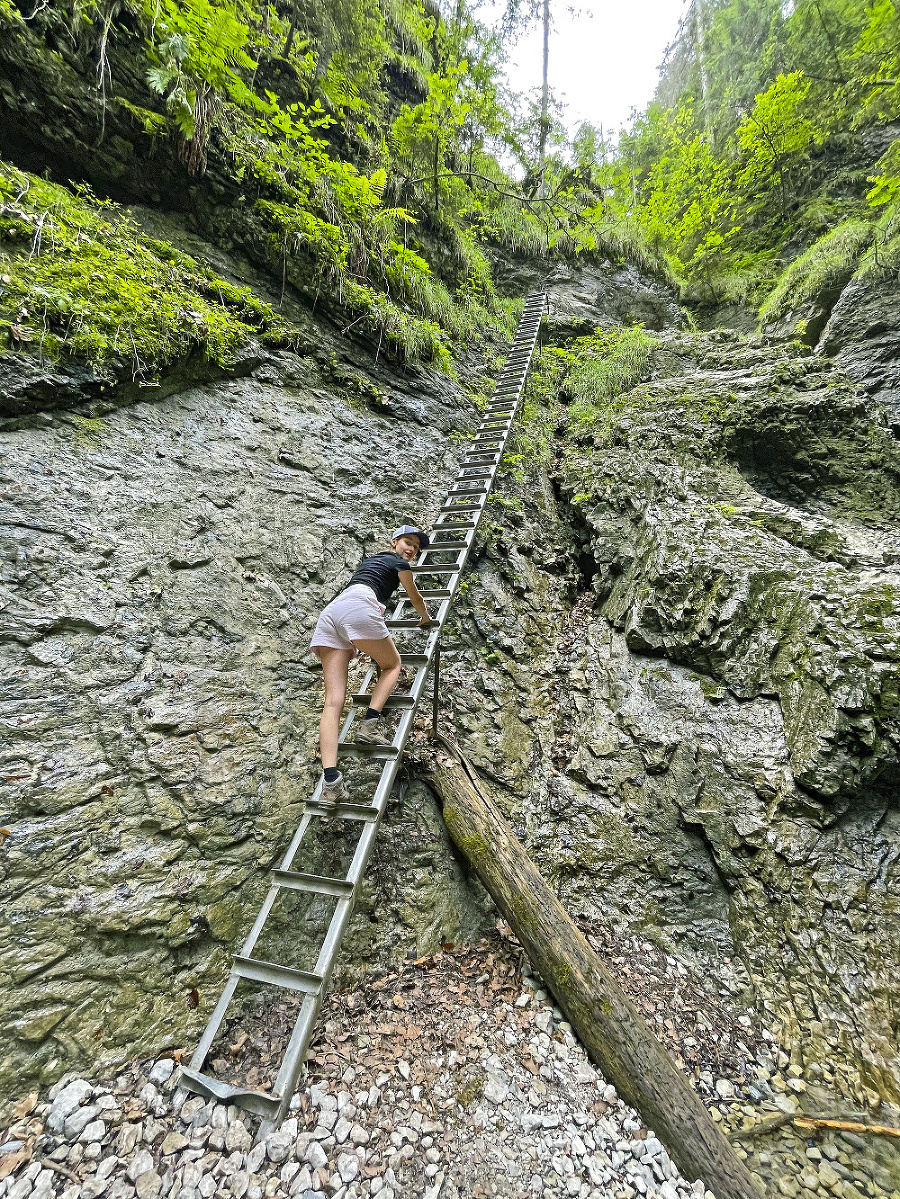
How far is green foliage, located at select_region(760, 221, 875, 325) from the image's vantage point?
27.0 ft

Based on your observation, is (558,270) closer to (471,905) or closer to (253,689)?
(253,689)

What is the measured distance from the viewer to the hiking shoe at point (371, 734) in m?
3.73

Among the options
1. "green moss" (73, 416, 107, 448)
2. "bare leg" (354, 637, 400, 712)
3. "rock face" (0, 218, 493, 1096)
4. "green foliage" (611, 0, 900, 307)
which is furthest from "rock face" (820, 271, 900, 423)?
"green moss" (73, 416, 107, 448)

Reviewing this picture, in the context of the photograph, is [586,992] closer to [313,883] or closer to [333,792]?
[313,883]

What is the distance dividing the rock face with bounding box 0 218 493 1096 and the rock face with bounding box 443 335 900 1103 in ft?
4.57

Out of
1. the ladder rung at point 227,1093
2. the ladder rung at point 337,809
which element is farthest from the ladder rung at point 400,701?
the ladder rung at point 227,1093

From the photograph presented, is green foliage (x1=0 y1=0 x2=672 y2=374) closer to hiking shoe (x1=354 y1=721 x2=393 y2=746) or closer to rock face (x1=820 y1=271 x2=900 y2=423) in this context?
hiking shoe (x1=354 y1=721 x2=393 y2=746)

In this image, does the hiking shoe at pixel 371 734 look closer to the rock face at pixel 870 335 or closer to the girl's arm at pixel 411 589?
the girl's arm at pixel 411 589

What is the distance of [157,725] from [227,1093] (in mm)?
1947

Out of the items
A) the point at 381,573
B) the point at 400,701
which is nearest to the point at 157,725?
the point at 400,701

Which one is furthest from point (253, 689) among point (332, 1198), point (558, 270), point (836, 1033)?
point (558, 270)

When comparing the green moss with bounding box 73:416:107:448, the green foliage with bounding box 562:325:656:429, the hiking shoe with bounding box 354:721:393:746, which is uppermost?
the green foliage with bounding box 562:325:656:429

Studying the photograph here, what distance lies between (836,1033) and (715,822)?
127 cm

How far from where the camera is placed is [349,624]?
3.53m
